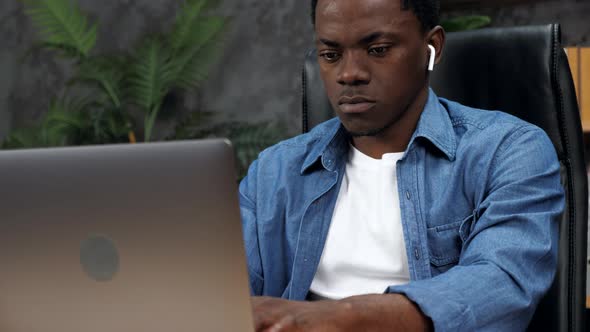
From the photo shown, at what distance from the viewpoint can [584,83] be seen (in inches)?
70.3

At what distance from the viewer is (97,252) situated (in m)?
0.62

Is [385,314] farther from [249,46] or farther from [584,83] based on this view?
[249,46]

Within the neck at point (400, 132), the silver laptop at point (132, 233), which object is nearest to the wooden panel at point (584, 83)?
the neck at point (400, 132)

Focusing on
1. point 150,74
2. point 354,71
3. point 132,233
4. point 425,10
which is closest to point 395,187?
point 354,71

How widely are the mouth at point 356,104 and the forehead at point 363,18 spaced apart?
103 mm

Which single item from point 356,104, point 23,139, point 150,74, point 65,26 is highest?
point 65,26

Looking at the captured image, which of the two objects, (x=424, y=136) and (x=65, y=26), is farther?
(x=65, y=26)

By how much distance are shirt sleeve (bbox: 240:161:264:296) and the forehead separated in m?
0.32

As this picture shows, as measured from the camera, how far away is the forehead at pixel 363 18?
3.74 ft

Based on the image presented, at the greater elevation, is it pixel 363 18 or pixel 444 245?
pixel 363 18

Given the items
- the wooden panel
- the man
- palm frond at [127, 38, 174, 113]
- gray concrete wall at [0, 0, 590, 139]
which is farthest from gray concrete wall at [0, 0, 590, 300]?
the man

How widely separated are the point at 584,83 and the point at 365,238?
0.94 m

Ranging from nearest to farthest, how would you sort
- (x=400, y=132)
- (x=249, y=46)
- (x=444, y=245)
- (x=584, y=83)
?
(x=444, y=245) < (x=400, y=132) < (x=584, y=83) < (x=249, y=46)

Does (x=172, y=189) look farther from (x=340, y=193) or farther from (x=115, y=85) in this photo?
(x=115, y=85)
